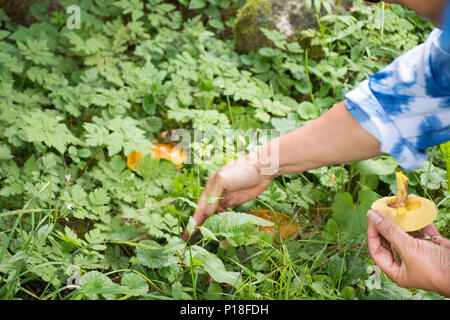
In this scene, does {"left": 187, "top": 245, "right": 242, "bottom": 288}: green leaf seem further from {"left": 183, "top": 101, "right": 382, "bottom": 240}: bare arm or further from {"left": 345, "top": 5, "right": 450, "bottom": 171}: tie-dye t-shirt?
{"left": 345, "top": 5, "right": 450, "bottom": 171}: tie-dye t-shirt

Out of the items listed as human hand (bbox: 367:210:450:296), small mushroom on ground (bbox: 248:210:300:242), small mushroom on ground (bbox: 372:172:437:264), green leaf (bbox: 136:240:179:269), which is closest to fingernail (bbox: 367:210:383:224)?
human hand (bbox: 367:210:450:296)

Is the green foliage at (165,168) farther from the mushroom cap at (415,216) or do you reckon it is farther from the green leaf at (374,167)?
the mushroom cap at (415,216)

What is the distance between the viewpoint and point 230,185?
81.2 inches

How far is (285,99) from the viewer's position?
9.27ft

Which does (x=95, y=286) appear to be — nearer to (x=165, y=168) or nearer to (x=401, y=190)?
(x=165, y=168)

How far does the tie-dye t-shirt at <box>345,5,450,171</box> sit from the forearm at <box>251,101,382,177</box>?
5 centimetres

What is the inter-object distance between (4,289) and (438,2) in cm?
169

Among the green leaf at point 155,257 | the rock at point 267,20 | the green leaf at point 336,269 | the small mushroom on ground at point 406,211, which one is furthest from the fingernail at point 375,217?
the rock at point 267,20

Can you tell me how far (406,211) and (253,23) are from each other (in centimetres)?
186

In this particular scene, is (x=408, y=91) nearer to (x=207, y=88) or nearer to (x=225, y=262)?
(x=225, y=262)

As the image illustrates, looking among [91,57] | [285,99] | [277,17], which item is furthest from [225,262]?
[277,17]

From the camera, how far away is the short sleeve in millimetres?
1557

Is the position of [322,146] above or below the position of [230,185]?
above

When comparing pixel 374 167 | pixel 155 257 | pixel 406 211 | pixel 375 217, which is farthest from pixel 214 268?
pixel 374 167
